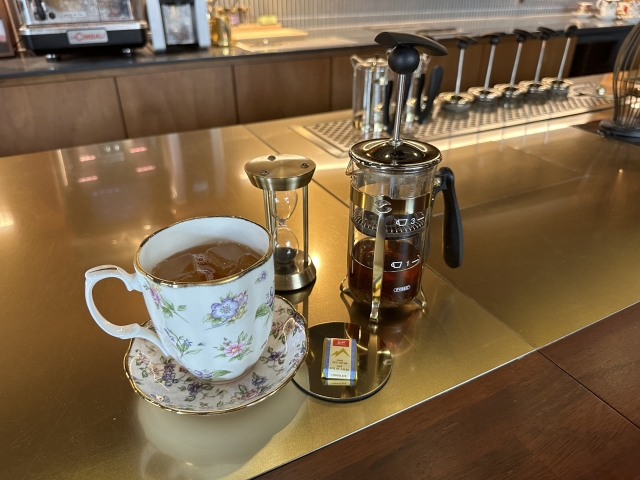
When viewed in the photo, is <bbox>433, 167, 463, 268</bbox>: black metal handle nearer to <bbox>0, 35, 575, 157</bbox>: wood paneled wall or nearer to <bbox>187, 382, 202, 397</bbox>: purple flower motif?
<bbox>187, 382, 202, 397</bbox>: purple flower motif

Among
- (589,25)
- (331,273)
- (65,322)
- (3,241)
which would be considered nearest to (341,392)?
(331,273)

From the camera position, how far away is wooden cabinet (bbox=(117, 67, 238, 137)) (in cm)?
200

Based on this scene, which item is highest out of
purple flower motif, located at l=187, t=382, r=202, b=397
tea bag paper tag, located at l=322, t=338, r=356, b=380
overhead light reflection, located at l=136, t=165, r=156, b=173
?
purple flower motif, located at l=187, t=382, r=202, b=397

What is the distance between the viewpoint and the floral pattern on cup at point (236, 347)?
438 mm

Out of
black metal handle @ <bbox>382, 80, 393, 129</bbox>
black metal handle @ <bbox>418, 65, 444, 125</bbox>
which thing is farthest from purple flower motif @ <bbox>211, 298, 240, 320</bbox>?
black metal handle @ <bbox>418, 65, 444, 125</bbox>

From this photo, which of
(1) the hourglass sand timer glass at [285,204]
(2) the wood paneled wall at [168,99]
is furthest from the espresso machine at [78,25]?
(1) the hourglass sand timer glass at [285,204]

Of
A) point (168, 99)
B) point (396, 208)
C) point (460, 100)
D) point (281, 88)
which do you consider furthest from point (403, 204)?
point (281, 88)

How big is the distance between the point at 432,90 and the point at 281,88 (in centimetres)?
117

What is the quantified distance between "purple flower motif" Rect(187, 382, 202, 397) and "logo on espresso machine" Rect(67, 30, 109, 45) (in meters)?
1.81

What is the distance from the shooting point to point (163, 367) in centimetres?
49

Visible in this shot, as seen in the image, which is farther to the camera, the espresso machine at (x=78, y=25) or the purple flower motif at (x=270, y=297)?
the espresso machine at (x=78, y=25)

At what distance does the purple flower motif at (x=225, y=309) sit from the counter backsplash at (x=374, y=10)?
8.56 ft

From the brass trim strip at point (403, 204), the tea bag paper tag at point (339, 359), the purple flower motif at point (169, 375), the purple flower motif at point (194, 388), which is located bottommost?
the tea bag paper tag at point (339, 359)

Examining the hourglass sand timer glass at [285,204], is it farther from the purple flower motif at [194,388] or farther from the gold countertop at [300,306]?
the purple flower motif at [194,388]
